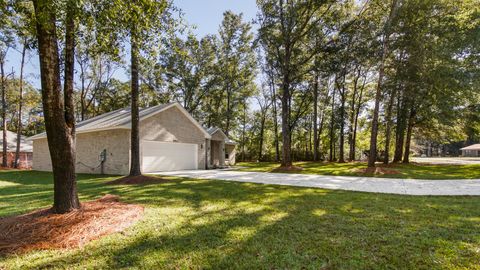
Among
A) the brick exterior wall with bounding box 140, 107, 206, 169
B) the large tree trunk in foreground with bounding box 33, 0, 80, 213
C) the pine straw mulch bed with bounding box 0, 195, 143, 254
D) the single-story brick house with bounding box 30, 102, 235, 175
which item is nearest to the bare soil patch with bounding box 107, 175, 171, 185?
the single-story brick house with bounding box 30, 102, 235, 175

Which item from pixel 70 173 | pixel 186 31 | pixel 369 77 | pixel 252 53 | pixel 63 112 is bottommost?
pixel 70 173

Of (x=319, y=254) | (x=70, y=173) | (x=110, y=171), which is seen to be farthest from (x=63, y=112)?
(x=110, y=171)

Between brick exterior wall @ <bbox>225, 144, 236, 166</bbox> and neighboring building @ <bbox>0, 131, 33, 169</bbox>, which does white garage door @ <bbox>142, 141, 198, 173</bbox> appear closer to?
brick exterior wall @ <bbox>225, 144, 236, 166</bbox>

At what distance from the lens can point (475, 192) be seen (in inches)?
292

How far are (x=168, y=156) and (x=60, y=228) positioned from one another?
1162 cm

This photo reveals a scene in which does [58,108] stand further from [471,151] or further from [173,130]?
[471,151]

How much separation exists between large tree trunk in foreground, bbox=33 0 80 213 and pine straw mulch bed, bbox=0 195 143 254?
32 centimetres

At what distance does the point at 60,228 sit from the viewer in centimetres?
387

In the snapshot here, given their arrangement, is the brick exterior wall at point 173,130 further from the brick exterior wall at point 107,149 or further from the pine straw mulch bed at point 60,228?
the pine straw mulch bed at point 60,228

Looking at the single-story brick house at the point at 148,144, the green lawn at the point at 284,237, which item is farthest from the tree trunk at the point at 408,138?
the green lawn at the point at 284,237

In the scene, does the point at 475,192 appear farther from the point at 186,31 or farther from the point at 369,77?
the point at 369,77

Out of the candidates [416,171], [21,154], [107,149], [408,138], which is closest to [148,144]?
[107,149]

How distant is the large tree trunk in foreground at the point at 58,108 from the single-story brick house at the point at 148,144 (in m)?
8.83

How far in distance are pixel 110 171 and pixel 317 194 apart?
1157cm
